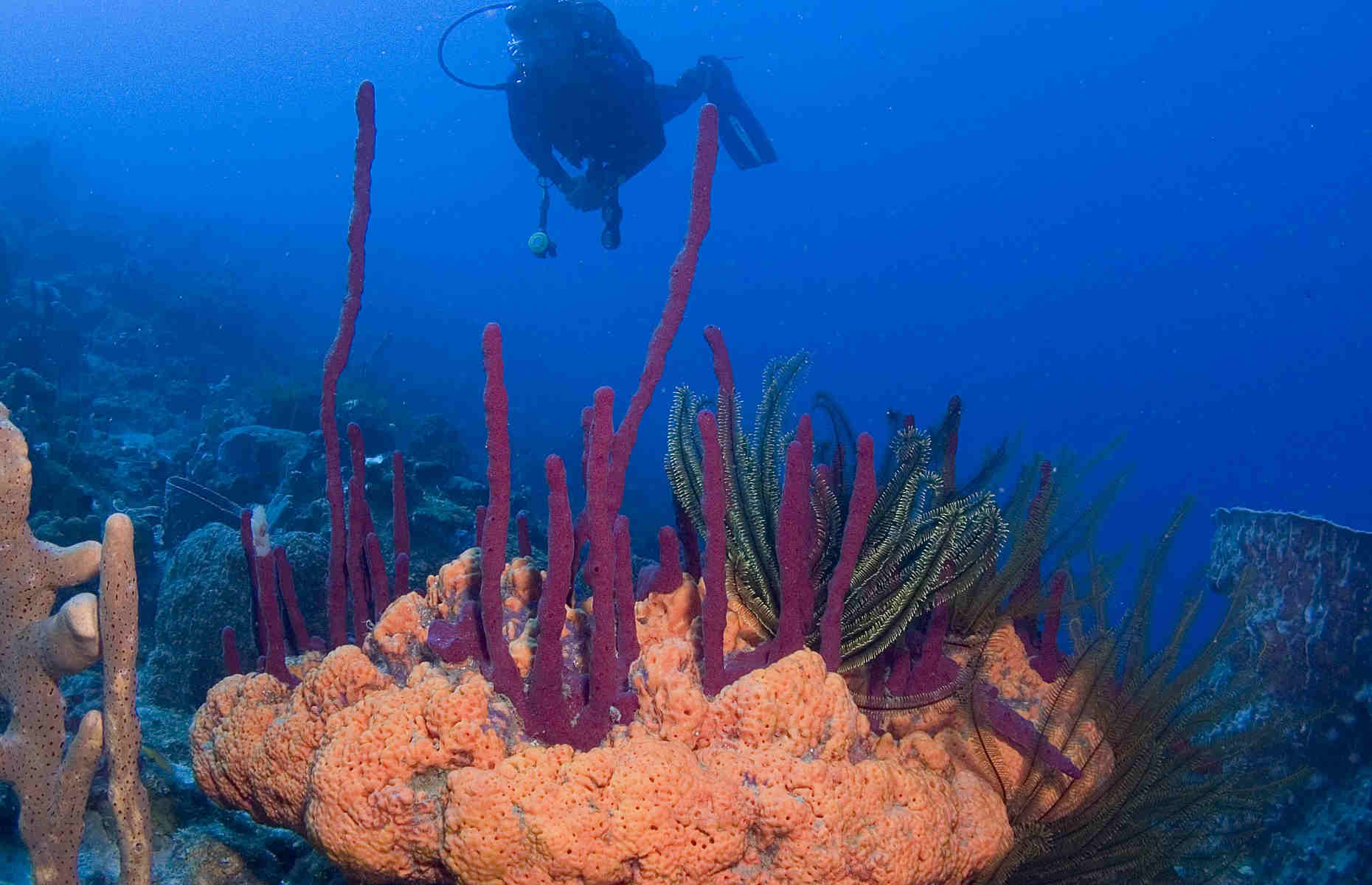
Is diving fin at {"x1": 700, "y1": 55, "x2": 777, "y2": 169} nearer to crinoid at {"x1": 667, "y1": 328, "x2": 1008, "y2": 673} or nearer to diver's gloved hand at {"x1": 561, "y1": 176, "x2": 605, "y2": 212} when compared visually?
diver's gloved hand at {"x1": 561, "y1": 176, "x2": 605, "y2": 212}

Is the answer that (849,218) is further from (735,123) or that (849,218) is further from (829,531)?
(829,531)

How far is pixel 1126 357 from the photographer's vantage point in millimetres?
74938

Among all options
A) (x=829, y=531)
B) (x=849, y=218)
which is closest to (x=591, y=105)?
(x=829, y=531)

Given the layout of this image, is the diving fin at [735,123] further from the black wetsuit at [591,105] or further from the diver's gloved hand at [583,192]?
the diver's gloved hand at [583,192]

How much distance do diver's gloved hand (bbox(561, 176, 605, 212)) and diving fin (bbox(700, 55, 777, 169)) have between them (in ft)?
13.7

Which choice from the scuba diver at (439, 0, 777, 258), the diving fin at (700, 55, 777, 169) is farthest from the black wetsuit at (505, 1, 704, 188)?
the diving fin at (700, 55, 777, 169)

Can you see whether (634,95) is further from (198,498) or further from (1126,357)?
(1126,357)

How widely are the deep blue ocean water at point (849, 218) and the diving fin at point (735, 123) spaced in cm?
1215

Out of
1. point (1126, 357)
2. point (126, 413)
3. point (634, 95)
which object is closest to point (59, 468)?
point (126, 413)

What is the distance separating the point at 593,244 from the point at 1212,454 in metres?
82.9

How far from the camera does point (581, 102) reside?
1100 cm

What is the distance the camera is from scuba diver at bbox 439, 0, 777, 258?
35.8ft

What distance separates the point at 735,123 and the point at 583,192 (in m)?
5.51

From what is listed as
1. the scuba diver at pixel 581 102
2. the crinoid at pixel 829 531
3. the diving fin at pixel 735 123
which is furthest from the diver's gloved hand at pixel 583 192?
the crinoid at pixel 829 531
